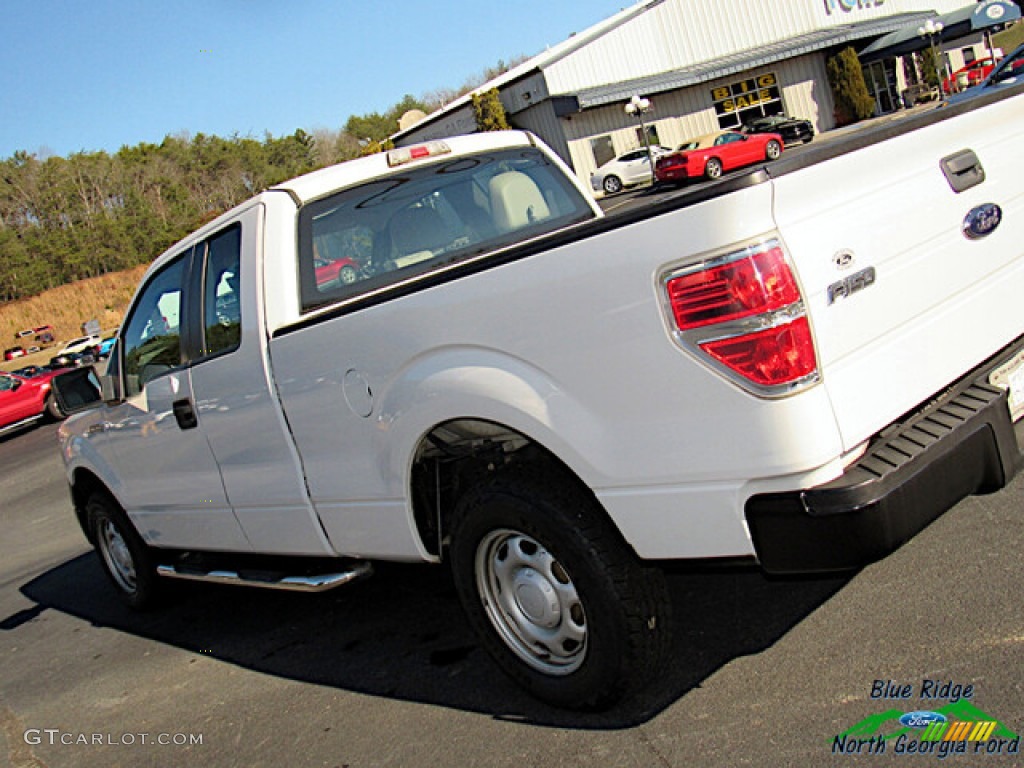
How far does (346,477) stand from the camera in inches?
145

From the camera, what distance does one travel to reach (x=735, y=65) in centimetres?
4062

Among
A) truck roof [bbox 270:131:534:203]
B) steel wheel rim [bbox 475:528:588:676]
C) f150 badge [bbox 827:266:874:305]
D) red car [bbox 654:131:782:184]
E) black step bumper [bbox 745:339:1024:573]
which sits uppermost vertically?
red car [bbox 654:131:782:184]

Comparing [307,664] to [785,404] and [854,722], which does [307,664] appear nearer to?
[854,722]

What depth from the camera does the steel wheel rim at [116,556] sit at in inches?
227

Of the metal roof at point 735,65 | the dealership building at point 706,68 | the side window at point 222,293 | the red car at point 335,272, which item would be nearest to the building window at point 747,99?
the dealership building at point 706,68

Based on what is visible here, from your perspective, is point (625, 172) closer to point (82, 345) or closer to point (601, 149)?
point (601, 149)

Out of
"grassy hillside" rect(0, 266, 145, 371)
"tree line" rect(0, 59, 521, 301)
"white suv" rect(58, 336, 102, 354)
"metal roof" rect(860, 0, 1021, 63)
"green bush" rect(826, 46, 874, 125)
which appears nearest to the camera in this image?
"metal roof" rect(860, 0, 1021, 63)

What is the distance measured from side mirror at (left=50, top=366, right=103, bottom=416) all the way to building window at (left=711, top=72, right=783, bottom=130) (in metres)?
41.2

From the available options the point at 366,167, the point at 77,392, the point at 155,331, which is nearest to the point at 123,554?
the point at 77,392

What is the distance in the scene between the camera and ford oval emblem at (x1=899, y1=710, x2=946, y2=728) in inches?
107

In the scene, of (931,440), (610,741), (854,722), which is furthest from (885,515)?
(610,741)

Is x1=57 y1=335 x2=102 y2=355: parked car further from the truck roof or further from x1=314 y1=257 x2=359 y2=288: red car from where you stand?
x1=314 y1=257 x2=359 y2=288: red car

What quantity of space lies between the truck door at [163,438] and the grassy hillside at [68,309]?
64.1 metres

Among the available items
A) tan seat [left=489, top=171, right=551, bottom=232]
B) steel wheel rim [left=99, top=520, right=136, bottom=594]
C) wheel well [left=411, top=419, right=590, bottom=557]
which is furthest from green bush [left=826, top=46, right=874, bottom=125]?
wheel well [left=411, top=419, right=590, bottom=557]
